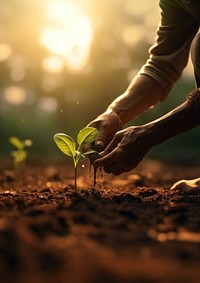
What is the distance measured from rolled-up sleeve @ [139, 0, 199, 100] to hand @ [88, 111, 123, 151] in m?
0.53

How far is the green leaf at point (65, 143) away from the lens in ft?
10.3

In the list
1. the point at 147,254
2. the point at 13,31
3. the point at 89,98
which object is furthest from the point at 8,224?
the point at 13,31

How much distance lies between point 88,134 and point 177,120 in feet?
2.07

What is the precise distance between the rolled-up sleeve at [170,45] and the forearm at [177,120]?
2.64 feet

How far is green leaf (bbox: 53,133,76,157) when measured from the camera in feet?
10.3

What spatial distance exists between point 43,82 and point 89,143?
17.1m

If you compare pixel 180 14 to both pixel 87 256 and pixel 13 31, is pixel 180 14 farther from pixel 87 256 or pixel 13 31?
pixel 13 31

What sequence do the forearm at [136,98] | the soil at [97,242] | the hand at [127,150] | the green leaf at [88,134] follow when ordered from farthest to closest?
the forearm at [136,98] < the green leaf at [88,134] < the hand at [127,150] < the soil at [97,242]

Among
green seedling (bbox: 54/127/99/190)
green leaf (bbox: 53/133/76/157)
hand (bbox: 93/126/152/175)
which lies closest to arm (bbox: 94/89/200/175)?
hand (bbox: 93/126/152/175)

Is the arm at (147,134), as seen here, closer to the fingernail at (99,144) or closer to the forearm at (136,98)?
the fingernail at (99,144)

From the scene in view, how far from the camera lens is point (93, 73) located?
63.8 ft

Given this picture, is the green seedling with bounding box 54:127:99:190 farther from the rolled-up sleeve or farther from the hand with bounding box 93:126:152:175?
the rolled-up sleeve

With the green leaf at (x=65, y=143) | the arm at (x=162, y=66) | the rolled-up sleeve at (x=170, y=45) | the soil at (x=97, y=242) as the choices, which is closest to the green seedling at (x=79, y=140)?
the green leaf at (x=65, y=143)

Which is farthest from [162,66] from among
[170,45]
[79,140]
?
[79,140]
